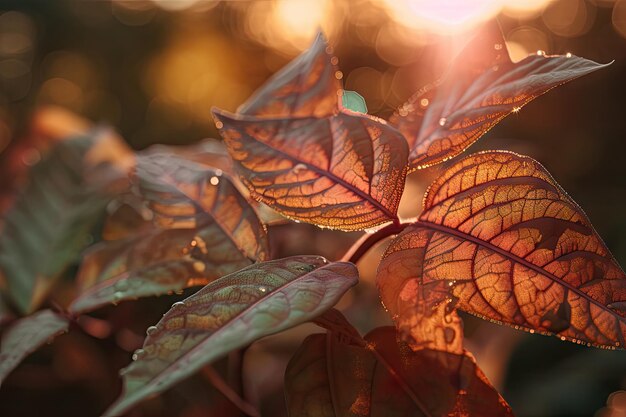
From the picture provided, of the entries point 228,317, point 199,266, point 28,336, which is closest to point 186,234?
point 199,266

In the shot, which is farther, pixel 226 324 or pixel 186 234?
pixel 186 234

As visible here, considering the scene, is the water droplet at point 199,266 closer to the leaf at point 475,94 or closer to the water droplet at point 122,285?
the water droplet at point 122,285

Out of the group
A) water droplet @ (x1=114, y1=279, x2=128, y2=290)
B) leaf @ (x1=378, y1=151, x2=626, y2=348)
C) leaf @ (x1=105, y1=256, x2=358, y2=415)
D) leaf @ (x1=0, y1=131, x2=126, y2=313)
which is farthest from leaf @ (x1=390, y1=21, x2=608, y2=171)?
leaf @ (x1=0, y1=131, x2=126, y2=313)

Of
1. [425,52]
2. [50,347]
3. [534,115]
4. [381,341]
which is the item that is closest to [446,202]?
[381,341]

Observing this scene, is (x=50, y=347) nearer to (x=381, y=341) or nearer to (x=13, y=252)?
(x=13, y=252)

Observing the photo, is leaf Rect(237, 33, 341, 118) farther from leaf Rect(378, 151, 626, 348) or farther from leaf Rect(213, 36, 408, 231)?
leaf Rect(378, 151, 626, 348)

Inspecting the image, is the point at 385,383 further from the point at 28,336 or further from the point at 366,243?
the point at 28,336

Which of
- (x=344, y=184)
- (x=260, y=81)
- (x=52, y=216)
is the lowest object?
(x=260, y=81)

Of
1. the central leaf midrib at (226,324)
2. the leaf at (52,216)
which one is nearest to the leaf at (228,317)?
the central leaf midrib at (226,324)
